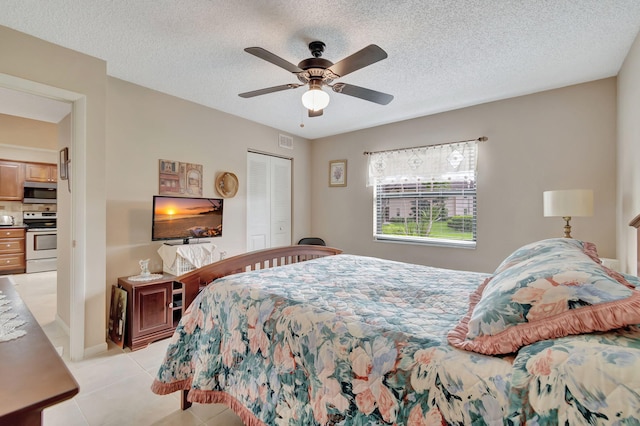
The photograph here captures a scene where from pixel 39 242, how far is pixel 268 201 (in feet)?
15.8

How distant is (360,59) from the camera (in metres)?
1.92

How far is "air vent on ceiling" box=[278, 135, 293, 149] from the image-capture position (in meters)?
4.77

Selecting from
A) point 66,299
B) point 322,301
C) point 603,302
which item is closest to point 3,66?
point 66,299

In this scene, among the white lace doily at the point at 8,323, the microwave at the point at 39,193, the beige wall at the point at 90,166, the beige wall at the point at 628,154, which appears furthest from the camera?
the microwave at the point at 39,193

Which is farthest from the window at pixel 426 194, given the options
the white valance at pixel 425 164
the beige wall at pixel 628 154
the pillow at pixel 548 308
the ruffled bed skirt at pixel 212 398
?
the ruffled bed skirt at pixel 212 398

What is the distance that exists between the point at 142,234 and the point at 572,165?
4585 millimetres

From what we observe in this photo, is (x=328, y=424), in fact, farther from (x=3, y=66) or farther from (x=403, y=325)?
(x=3, y=66)

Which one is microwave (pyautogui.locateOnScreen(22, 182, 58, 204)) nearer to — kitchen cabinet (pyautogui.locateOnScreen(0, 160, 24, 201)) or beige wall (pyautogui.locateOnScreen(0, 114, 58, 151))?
kitchen cabinet (pyautogui.locateOnScreen(0, 160, 24, 201))

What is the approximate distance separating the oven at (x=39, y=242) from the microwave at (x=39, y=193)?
0.27m

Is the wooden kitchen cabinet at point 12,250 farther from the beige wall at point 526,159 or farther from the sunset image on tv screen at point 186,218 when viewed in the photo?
the beige wall at point 526,159

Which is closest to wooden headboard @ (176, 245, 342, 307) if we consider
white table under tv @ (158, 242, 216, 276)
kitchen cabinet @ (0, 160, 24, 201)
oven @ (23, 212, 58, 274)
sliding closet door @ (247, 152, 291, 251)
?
white table under tv @ (158, 242, 216, 276)

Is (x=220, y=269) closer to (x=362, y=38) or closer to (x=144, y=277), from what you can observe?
(x=144, y=277)

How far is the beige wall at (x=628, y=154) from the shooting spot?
7.09 feet

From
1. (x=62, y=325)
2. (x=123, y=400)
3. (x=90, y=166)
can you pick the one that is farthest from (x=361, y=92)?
(x=62, y=325)
